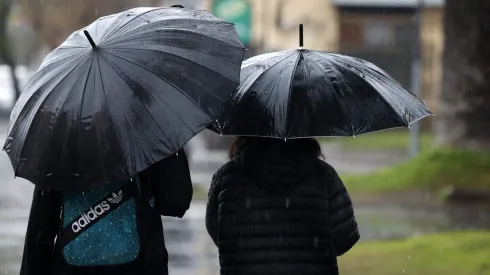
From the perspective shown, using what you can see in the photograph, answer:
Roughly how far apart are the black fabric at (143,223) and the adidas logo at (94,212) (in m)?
0.08

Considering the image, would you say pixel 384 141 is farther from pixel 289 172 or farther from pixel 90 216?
pixel 90 216

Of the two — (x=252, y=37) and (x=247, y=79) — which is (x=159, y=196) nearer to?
(x=247, y=79)

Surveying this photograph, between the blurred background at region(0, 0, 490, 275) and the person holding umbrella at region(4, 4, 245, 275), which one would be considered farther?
the blurred background at region(0, 0, 490, 275)

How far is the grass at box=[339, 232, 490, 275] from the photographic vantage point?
8016mm

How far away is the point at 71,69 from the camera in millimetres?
3543

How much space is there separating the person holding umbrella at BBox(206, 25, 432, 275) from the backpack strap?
1.69 ft

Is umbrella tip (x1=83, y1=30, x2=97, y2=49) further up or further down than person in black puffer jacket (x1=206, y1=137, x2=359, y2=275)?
further up

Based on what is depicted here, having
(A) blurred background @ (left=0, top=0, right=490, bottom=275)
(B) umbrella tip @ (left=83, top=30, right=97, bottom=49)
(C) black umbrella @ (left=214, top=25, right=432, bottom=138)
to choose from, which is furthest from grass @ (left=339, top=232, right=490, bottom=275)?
(B) umbrella tip @ (left=83, top=30, right=97, bottom=49)

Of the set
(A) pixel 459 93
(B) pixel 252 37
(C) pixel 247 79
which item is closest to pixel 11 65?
(B) pixel 252 37

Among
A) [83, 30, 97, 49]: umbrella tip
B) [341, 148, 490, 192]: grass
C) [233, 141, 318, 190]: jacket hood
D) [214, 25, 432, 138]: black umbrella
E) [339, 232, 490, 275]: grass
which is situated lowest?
[341, 148, 490, 192]: grass

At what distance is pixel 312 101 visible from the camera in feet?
12.8

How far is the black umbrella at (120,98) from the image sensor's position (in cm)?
334

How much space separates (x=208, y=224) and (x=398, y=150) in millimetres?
20101

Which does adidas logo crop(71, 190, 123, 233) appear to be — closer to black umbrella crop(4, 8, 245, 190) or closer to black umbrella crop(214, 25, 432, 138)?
black umbrella crop(4, 8, 245, 190)
